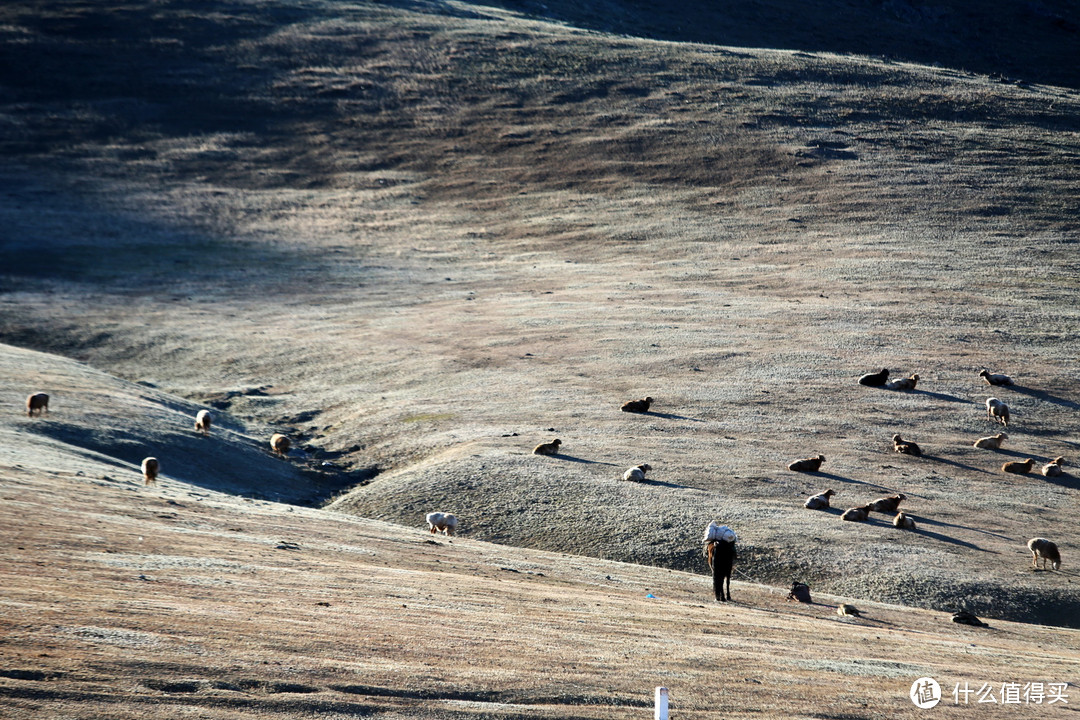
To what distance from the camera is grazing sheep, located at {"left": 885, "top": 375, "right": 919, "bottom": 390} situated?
26.7 meters

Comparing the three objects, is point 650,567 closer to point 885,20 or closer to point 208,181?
point 208,181

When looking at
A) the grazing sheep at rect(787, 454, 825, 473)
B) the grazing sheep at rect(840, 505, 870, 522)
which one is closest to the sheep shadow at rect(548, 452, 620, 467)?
the grazing sheep at rect(787, 454, 825, 473)

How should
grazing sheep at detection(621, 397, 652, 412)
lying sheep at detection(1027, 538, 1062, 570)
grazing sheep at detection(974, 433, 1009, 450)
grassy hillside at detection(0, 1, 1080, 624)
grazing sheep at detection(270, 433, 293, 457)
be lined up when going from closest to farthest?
1. lying sheep at detection(1027, 538, 1062, 570)
2. grassy hillside at detection(0, 1, 1080, 624)
3. grazing sheep at detection(974, 433, 1009, 450)
4. grazing sheep at detection(270, 433, 293, 457)
5. grazing sheep at detection(621, 397, 652, 412)

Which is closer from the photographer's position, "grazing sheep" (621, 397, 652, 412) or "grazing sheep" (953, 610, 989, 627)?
"grazing sheep" (953, 610, 989, 627)

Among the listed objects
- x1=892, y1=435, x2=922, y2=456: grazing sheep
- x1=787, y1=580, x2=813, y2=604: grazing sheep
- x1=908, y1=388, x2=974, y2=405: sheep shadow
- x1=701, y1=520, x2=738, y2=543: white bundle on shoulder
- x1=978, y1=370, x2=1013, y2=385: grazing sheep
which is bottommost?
x1=787, y1=580, x2=813, y2=604: grazing sheep

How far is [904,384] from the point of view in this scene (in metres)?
26.7

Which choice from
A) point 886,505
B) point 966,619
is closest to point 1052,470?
point 886,505

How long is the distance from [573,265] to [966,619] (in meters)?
29.2

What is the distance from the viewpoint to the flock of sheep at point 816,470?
14242 millimetres

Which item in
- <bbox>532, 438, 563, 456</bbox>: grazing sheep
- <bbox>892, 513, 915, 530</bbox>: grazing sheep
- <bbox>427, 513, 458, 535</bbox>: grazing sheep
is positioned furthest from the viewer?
<bbox>532, 438, 563, 456</bbox>: grazing sheep

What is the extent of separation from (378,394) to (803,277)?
17045 millimetres

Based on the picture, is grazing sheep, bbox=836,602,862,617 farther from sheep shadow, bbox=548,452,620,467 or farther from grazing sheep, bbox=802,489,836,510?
sheep shadow, bbox=548,452,620,467

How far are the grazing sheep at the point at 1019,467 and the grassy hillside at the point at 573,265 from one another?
51cm

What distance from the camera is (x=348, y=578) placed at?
39.1 ft
